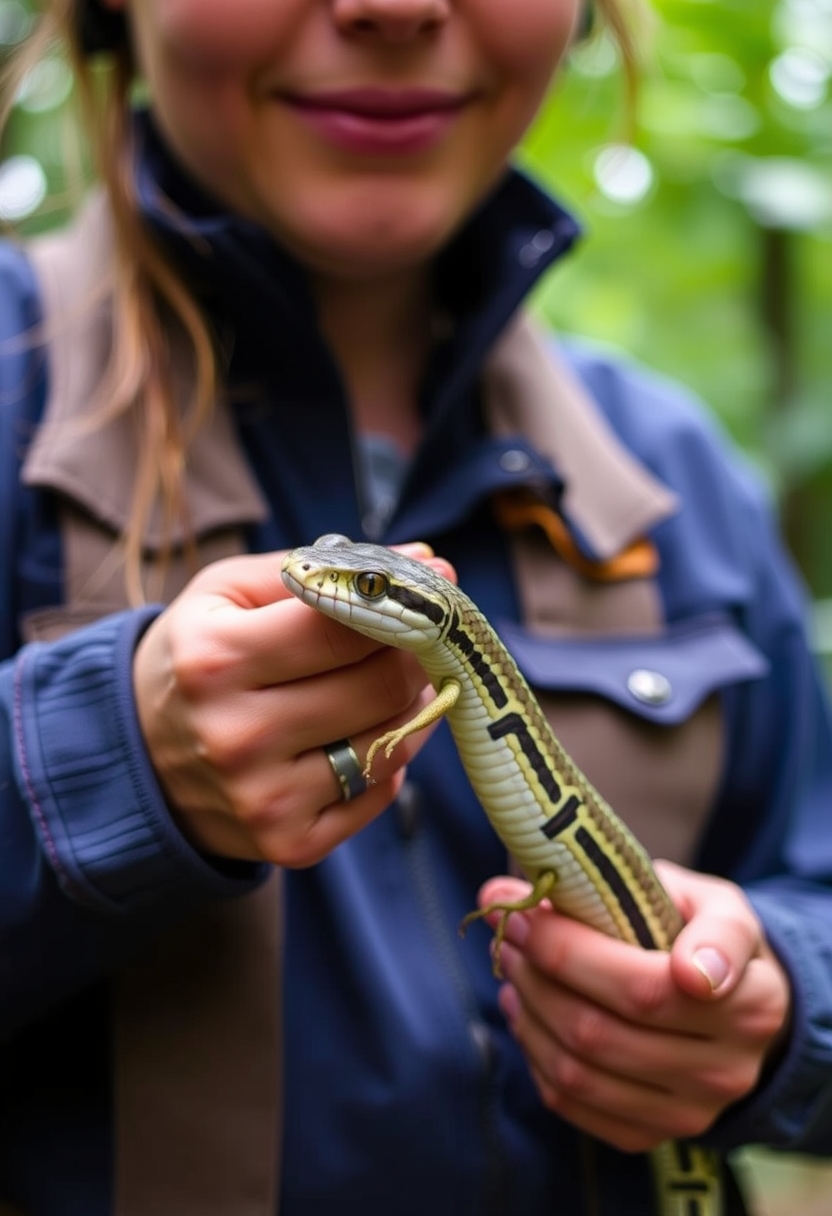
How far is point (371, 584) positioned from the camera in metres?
1.50

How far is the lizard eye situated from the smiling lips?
946mm

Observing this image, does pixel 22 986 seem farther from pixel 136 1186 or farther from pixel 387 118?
pixel 387 118

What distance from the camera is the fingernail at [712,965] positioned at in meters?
1.75

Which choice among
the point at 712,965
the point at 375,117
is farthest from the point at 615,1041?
the point at 375,117

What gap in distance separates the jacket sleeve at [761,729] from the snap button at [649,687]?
0.83 feet

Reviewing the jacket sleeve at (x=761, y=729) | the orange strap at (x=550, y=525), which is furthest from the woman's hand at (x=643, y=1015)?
the orange strap at (x=550, y=525)

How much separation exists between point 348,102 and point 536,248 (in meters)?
0.51

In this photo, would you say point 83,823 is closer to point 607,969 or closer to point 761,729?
point 607,969

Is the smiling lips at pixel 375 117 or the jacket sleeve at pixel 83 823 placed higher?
the smiling lips at pixel 375 117

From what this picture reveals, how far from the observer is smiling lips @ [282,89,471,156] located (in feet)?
6.77

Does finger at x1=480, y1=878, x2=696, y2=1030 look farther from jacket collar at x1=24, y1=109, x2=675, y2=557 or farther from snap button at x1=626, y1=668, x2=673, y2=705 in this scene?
jacket collar at x1=24, y1=109, x2=675, y2=557

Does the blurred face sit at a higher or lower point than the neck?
higher

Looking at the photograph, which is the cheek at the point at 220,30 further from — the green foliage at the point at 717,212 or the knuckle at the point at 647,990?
the green foliage at the point at 717,212

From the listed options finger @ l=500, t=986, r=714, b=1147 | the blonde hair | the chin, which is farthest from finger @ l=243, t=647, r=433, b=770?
the chin
